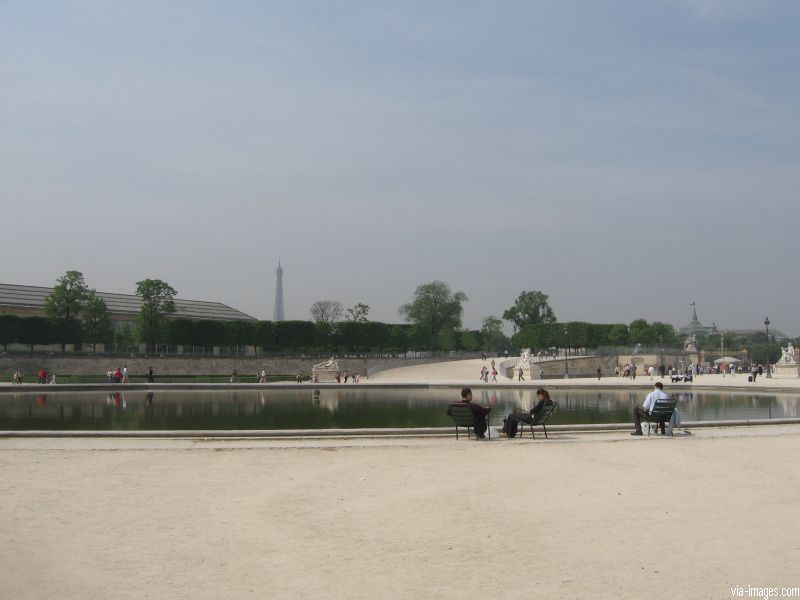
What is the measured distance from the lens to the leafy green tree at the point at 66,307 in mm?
63562

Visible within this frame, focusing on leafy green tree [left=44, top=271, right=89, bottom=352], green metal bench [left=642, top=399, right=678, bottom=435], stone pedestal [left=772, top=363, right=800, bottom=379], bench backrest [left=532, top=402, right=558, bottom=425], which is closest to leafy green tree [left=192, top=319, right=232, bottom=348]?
leafy green tree [left=44, top=271, right=89, bottom=352]

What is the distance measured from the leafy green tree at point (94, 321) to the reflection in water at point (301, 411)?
35637 millimetres

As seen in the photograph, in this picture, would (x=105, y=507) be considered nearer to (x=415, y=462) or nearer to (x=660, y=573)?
(x=415, y=462)

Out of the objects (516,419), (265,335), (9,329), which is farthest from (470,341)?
(516,419)

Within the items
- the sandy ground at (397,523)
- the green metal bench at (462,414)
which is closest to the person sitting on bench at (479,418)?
the green metal bench at (462,414)

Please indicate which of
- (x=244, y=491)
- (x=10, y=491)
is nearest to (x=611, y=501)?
(x=244, y=491)

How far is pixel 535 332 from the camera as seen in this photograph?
88375 millimetres

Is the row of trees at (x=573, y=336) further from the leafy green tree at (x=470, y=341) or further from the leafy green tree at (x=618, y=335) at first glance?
the leafy green tree at (x=470, y=341)

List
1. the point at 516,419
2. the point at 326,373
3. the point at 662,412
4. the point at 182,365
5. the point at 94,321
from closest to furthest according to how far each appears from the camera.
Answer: the point at 516,419, the point at 662,412, the point at 326,373, the point at 182,365, the point at 94,321

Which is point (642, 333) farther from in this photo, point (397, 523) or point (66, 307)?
point (397, 523)

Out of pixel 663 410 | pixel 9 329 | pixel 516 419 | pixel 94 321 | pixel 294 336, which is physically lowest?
pixel 516 419

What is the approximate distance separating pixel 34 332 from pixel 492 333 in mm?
56740

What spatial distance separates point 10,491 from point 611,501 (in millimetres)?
6174

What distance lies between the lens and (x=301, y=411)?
23750mm
